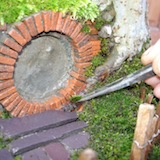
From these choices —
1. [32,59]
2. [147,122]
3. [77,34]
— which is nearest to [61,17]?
[77,34]

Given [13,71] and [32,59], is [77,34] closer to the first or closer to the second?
[32,59]

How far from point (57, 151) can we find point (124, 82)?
0.85 m

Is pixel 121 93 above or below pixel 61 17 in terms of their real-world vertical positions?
below

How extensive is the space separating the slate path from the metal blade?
284mm

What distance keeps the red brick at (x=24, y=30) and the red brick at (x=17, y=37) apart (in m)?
0.03

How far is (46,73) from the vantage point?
3439 mm

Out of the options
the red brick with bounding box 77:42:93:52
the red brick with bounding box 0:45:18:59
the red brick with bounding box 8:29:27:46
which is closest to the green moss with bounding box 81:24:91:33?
the red brick with bounding box 77:42:93:52

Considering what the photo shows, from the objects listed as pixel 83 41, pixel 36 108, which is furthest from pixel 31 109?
pixel 83 41

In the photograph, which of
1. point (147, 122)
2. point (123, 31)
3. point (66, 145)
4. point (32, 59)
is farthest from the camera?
point (123, 31)

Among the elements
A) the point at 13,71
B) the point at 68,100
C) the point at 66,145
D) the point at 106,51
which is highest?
the point at 13,71

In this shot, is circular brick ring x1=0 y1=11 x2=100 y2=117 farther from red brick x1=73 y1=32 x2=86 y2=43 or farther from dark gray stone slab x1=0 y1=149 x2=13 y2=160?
dark gray stone slab x1=0 y1=149 x2=13 y2=160

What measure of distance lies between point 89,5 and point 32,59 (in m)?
0.77

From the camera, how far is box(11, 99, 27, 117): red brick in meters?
3.24

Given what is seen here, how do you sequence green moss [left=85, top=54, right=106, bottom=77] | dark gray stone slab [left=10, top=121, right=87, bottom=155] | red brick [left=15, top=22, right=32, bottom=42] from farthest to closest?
green moss [left=85, top=54, right=106, bottom=77], red brick [left=15, top=22, right=32, bottom=42], dark gray stone slab [left=10, top=121, right=87, bottom=155]
